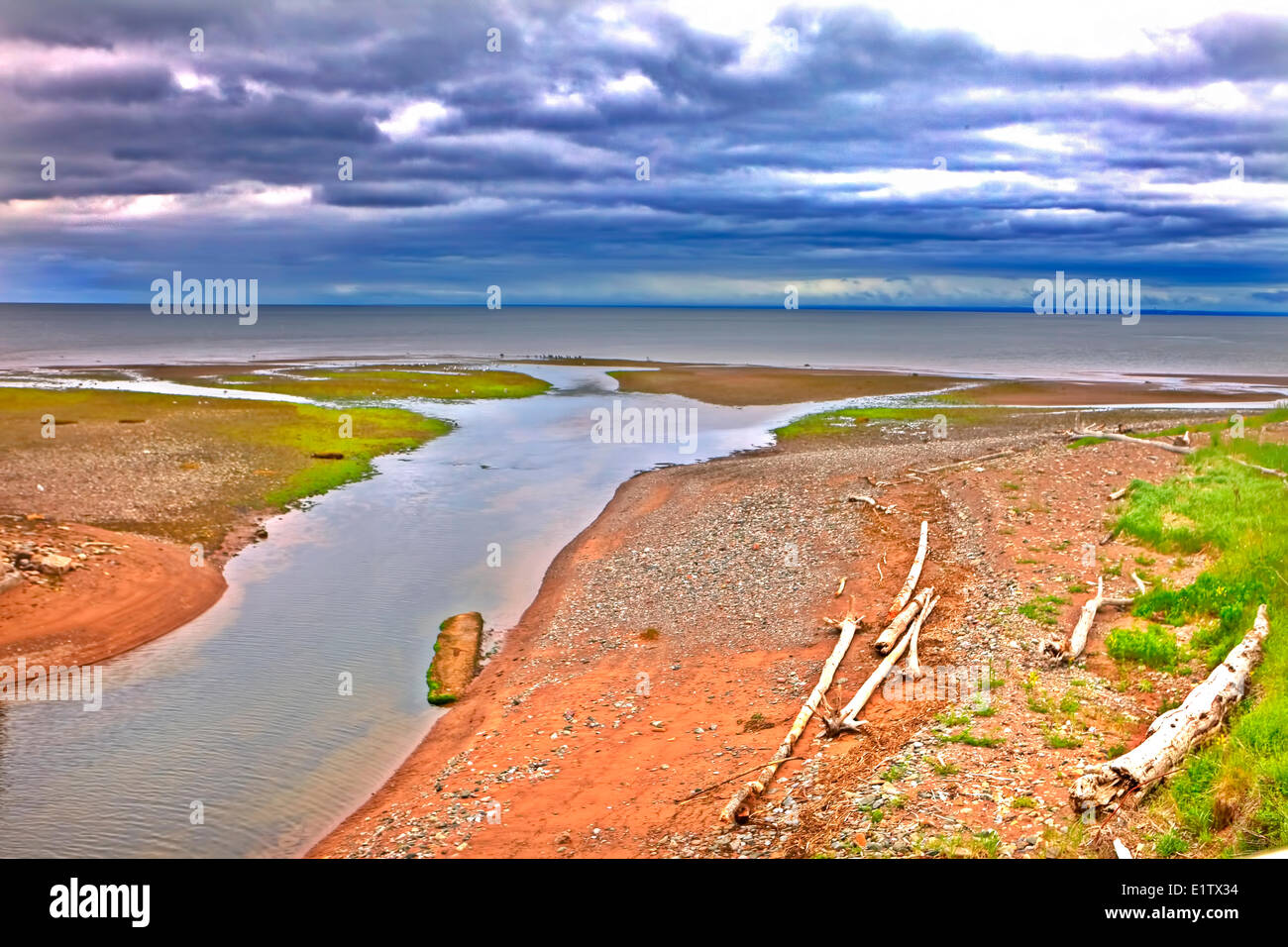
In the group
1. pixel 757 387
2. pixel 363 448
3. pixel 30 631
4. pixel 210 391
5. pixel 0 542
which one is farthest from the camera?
pixel 757 387

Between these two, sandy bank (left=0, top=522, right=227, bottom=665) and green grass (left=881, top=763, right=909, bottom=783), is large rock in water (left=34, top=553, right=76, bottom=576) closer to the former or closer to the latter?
sandy bank (left=0, top=522, right=227, bottom=665)

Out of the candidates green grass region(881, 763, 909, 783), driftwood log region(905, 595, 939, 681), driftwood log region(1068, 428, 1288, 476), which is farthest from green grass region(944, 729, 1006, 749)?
driftwood log region(1068, 428, 1288, 476)

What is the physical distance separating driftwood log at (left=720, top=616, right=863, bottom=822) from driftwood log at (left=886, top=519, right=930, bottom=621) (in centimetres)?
111

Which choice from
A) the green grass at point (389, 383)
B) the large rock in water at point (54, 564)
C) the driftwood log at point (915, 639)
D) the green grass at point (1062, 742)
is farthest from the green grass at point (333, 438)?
the green grass at point (1062, 742)

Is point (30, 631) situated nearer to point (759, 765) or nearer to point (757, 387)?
point (759, 765)

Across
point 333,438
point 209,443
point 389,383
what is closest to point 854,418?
point 333,438

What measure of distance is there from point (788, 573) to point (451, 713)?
12.3m

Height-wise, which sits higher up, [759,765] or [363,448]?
[363,448]

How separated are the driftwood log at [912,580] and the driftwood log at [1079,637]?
4.26 m

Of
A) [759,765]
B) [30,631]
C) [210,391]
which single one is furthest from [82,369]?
[759,765]

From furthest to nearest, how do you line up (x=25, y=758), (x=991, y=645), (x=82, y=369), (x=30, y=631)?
(x=82, y=369) < (x=30, y=631) < (x=991, y=645) < (x=25, y=758)

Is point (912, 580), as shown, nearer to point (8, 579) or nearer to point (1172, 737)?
point (1172, 737)

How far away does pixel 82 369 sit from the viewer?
105938 mm

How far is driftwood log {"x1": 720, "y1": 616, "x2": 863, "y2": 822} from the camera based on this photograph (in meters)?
13.9
